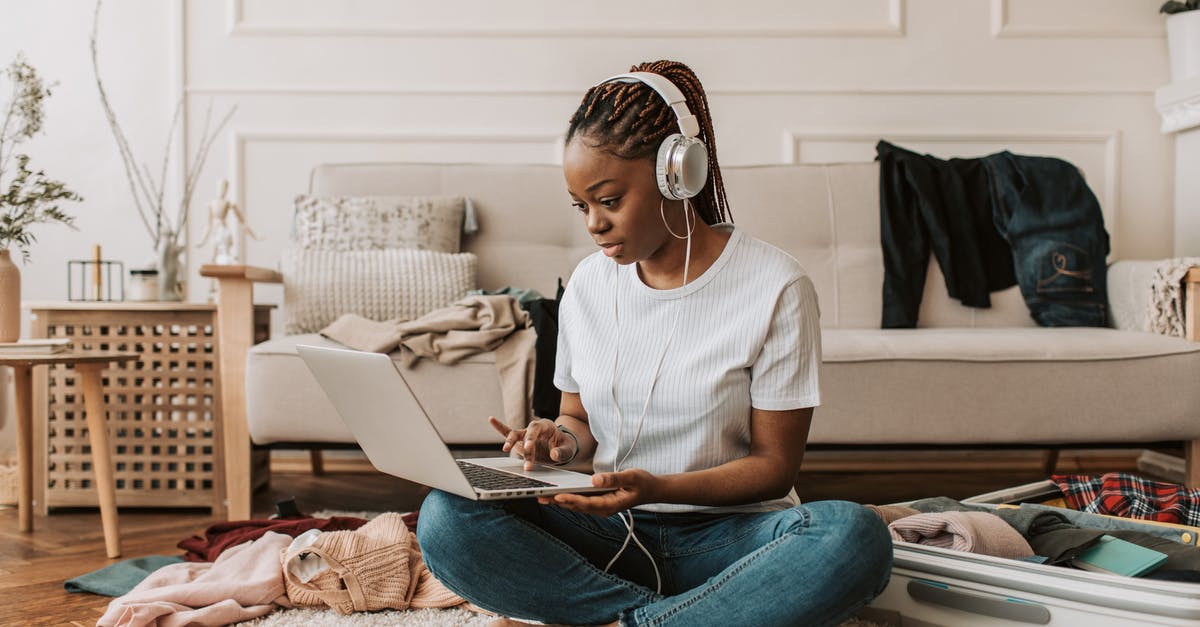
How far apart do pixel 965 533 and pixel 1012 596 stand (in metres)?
0.13

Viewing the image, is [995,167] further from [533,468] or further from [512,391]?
[533,468]

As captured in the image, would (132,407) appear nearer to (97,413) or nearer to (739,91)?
(97,413)

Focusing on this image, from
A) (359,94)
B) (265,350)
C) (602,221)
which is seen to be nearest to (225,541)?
(265,350)

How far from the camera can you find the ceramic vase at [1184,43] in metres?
2.92

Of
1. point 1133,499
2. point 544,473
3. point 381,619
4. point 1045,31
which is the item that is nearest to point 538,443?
point 544,473

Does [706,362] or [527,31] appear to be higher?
[527,31]

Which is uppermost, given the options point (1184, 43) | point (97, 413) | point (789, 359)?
point (1184, 43)

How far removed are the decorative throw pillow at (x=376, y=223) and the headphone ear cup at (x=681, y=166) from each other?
1510 millimetres

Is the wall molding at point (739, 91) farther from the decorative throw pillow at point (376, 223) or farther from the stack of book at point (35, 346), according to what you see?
the stack of book at point (35, 346)

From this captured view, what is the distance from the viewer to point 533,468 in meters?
1.13

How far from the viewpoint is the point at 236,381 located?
220cm

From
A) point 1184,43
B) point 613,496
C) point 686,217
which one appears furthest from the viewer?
point 1184,43

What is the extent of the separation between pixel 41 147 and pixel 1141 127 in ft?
11.1

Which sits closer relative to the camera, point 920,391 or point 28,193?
point 920,391
